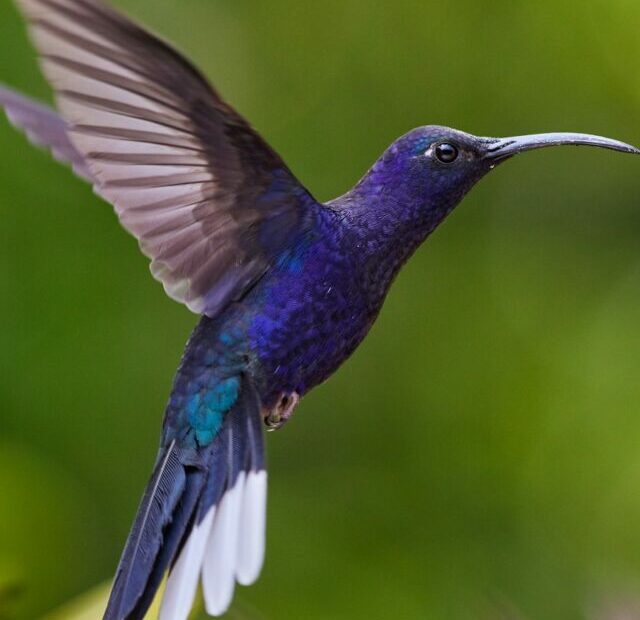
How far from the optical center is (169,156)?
142cm

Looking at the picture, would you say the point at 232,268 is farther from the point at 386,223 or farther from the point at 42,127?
the point at 42,127

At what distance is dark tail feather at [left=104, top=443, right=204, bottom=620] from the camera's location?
55.7 inches

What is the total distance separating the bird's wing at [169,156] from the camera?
120 cm

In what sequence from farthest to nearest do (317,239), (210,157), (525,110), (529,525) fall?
(525,110)
(529,525)
(317,239)
(210,157)

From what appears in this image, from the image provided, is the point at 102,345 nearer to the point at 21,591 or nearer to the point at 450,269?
the point at 450,269

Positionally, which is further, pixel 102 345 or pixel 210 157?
pixel 102 345

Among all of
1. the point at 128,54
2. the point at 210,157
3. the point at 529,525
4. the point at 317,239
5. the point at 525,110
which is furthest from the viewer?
the point at 525,110

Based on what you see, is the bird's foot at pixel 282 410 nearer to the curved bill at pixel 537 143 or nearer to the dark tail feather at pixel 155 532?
the dark tail feather at pixel 155 532

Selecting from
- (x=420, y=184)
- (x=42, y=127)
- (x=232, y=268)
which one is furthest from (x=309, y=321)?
(x=42, y=127)

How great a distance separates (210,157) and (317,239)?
20 centimetres

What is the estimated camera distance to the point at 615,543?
3.05 m

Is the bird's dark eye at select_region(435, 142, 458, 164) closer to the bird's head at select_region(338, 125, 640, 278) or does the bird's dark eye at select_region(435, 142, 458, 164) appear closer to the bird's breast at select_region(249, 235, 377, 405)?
the bird's head at select_region(338, 125, 640, 278)

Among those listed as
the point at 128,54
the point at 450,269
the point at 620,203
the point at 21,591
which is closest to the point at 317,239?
the point at 128,54

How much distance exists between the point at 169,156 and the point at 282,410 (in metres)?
0.38
